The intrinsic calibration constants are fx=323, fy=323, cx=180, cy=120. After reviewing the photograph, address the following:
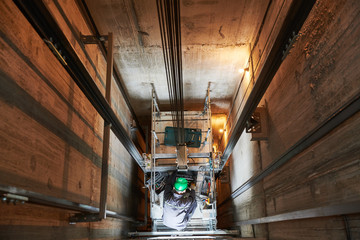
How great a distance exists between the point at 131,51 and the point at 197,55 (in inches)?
38.1

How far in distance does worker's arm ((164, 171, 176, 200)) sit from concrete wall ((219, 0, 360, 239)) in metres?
2.31

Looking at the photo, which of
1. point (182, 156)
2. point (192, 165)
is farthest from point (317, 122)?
point (192, 165)

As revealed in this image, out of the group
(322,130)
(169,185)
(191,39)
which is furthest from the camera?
(169,185)

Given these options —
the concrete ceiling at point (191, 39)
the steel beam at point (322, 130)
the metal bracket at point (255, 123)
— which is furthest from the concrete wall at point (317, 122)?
the concrete ceiling at point (191, 39)

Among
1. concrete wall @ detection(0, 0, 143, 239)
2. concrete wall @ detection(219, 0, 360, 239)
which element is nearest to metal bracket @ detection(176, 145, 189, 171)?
concrete wall @ detection(0, 0, 143, 239)

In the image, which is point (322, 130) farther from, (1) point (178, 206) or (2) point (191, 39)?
(1) point (178, 206)

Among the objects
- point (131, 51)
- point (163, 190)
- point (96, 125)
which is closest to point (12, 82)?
point (96, 125)

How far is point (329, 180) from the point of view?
82.2 inches

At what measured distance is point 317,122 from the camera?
2.26 m

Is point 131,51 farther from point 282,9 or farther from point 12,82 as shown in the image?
point 12,82

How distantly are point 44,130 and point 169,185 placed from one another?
3686 mm

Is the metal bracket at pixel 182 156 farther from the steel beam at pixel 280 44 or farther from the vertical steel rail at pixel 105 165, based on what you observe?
the vertical steel rail at pixel 105 165

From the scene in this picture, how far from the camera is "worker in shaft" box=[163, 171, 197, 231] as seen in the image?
211 inches

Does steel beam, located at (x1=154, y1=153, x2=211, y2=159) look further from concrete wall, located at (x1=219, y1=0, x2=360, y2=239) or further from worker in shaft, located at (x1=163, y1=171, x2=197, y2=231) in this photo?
concrete wall, located at (x1=219, y1=0, x2=360, y2=239)
